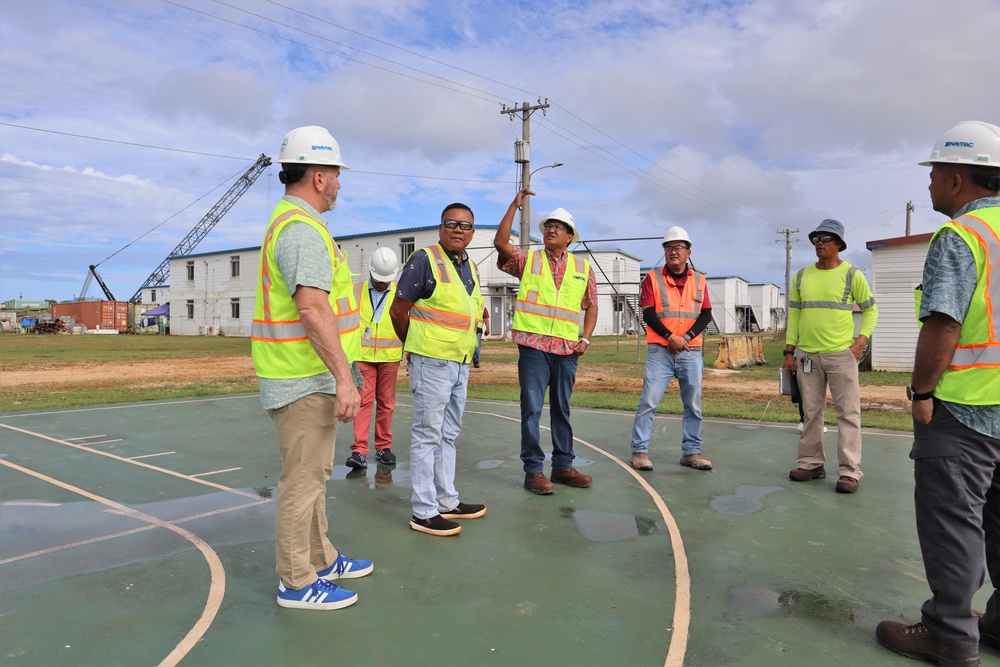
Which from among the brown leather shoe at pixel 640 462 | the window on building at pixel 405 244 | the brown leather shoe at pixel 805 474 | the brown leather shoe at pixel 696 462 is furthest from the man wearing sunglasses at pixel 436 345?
the window on building at pixel 405 244

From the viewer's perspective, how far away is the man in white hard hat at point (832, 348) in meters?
5.31

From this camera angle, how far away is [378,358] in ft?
19.9

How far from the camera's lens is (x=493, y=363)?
825 inches

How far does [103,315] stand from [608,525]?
2690 inches

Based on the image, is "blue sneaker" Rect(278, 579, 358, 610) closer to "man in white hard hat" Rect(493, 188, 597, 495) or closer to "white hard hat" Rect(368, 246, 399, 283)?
"man in white hard hat" Rect(493, 188, 597, 495)

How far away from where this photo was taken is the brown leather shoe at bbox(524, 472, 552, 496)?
16.7 feet

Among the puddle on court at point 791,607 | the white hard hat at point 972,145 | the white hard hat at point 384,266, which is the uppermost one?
the white hard hat at point 972,145

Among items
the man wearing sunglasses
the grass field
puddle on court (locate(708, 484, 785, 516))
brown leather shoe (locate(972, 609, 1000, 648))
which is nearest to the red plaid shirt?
the man wearing sunglasses

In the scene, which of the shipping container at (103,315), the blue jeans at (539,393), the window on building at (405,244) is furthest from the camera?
the shipping container at (103,315)

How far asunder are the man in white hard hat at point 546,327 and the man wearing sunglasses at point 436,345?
2.69 ft

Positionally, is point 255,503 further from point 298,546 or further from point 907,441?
point 907,441

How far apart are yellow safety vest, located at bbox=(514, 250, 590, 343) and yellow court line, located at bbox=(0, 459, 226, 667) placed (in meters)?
2.68

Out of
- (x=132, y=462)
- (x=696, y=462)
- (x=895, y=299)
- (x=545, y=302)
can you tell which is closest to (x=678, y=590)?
(x=545, y=302)

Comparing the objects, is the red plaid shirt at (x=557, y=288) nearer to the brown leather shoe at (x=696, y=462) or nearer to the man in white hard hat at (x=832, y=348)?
the brown leather shoe at (x=696, y=462)
